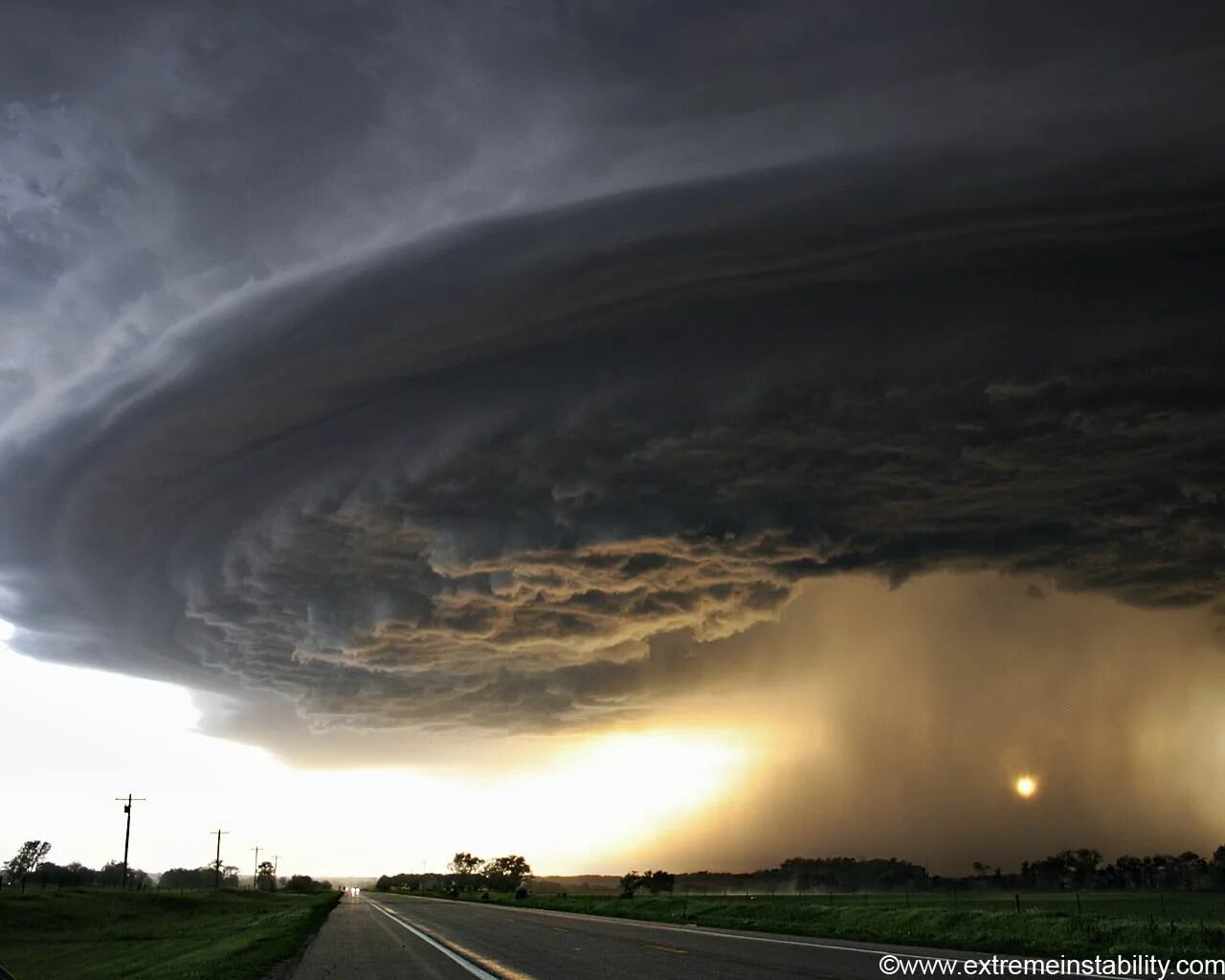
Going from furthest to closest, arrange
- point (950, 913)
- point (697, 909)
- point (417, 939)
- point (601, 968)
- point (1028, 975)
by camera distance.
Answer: point (697, 909), point (417, 939), point (950, 913), point (601, 968), point (1028, 975)

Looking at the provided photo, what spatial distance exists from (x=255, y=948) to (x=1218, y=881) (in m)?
160

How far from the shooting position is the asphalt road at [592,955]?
80.8ft

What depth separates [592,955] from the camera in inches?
1213

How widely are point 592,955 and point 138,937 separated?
65.2 meters

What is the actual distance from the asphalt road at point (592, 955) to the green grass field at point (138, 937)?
116 inches

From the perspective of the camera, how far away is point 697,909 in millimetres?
71188

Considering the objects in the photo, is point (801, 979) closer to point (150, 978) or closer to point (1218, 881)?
point (150, 978)

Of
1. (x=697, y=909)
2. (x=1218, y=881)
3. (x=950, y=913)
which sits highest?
(x=950, y=913)

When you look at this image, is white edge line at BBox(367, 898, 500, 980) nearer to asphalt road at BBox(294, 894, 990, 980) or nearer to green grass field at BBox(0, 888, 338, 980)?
asphalt road at BBox(294, 894, 990, 980)

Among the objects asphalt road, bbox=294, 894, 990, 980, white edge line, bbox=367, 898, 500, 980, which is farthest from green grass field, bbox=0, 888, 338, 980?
white edge line, bbox=367, 898, 500, 980

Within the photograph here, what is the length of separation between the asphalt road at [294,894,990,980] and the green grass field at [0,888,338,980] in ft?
9.69

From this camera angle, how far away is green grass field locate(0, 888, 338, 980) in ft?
125

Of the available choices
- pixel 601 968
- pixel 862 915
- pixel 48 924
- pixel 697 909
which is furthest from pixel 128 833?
pixel 601 968

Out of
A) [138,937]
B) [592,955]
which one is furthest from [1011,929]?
[138,937]
